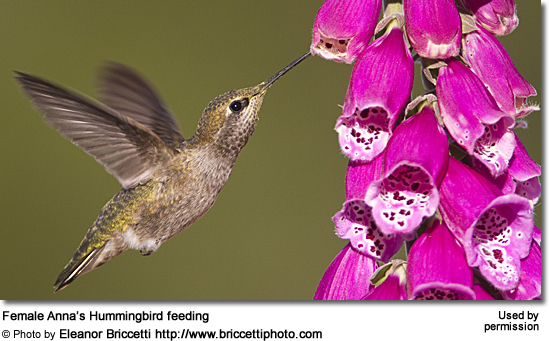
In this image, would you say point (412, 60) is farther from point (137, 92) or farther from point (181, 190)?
point (137, 92)

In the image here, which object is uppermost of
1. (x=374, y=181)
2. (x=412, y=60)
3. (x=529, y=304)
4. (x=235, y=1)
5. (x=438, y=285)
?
(x=235, y=1)

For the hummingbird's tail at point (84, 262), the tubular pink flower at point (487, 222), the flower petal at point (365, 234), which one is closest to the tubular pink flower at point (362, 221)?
the flower petal at point (365, 234)

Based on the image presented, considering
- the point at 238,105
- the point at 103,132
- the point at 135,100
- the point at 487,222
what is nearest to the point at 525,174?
the point at 487,222

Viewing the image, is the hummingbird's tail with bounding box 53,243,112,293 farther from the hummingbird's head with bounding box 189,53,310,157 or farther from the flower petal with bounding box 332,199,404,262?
the flower petal with bounding box 332,199,404,262

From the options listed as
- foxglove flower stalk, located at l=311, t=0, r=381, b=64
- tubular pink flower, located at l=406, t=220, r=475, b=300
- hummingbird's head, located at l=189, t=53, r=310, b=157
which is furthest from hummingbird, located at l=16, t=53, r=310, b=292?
tubular pink flower, located at l=406, t=220, r=475, b=300

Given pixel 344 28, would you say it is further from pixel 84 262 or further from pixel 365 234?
pixel 84 262

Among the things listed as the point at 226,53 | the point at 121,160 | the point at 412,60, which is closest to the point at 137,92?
the point at 121,160
